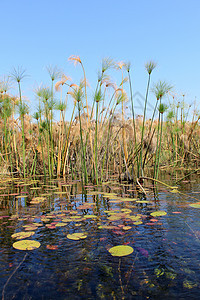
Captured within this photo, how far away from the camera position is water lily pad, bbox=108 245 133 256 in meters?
1.30

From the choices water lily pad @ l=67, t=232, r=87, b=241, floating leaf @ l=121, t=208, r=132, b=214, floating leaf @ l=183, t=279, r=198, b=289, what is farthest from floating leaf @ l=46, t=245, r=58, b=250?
floating leaf @ l=121, t=208, r=132, b=214

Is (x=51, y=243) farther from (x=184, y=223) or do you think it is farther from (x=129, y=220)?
(x=184, y=223)

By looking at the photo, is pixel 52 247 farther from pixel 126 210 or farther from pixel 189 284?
pixel 126 210

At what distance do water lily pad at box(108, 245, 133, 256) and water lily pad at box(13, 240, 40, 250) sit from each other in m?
0.46

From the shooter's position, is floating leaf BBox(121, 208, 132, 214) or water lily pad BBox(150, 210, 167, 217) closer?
water lily pad BBox(150, 210, 167, 217)

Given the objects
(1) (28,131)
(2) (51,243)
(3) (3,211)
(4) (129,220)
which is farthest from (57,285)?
(1) (28,131)

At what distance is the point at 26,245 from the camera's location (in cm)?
146

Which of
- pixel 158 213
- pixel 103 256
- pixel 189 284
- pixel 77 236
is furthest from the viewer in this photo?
pixel 158 213

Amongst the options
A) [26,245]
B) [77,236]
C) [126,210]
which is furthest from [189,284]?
[126,210]

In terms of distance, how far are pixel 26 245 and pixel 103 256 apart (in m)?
0.50

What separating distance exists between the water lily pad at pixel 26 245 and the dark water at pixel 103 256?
3 cm

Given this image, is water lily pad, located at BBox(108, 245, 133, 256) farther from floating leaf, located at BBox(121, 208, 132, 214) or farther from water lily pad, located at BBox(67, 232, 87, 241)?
floating leaf, located at BBox(121, 208, 132, 214)

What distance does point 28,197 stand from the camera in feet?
10.3

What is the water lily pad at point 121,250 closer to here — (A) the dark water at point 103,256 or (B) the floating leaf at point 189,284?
(A) the dark water at point 103,256
